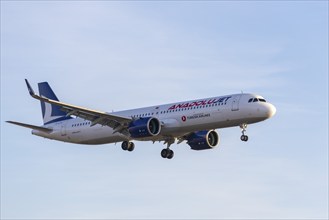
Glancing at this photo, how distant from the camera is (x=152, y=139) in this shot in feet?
276

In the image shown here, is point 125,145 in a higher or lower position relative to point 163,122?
lower

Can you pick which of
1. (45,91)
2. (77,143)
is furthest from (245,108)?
(45,91)

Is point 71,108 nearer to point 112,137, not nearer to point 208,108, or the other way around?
point 112,137

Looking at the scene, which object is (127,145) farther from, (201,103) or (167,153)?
(201,103)

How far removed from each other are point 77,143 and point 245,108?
2109 cm

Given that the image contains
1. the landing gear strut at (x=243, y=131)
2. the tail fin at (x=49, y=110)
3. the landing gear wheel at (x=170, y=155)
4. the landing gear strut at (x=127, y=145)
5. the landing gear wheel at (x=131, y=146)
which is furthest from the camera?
the tail fin at (x=49, y=110)

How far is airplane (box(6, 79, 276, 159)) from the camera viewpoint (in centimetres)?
7769

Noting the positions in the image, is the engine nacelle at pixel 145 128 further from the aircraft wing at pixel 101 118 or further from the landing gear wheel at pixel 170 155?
Answer: the landing gear wheel at pixel 170 155

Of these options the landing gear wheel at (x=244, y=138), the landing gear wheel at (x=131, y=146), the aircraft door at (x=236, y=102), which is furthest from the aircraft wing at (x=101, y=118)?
the landing gear wheel at (x=244, y=138)

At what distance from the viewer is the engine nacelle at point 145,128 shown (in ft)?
266

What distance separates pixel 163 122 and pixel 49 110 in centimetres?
1868

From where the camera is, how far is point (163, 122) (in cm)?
8194

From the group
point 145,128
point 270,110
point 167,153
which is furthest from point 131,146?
point 270,110

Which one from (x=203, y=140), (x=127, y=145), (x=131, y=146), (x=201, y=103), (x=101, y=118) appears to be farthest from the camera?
(x=131, y=146)
